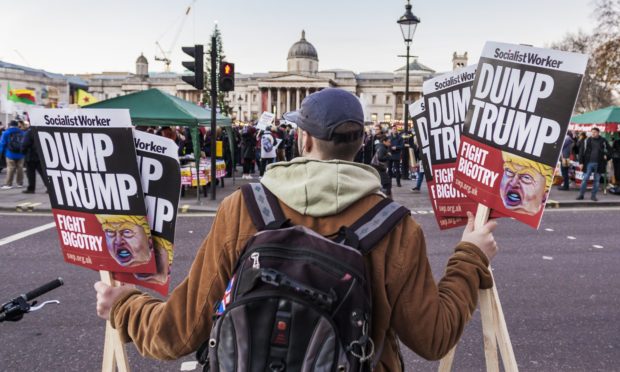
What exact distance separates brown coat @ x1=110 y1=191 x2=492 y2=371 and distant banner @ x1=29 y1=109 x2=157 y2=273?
0.57 meters

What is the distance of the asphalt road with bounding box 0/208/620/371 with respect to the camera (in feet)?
13.3

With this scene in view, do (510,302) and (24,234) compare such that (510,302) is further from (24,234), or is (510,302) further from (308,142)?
(24,234)

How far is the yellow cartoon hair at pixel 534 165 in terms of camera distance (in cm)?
238

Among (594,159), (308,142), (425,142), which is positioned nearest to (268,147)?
(594,159)

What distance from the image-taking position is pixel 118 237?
94.3 inches

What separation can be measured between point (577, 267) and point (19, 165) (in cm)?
1435

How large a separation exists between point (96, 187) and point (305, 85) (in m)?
101

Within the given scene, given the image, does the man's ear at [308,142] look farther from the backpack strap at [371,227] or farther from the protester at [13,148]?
the protester at [13,148]

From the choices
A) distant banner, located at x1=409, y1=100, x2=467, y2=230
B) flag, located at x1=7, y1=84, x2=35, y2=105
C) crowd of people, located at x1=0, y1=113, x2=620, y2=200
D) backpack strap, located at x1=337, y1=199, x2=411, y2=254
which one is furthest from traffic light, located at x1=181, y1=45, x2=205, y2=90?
flag, located at x1=7, y1=84, x2=35, y2=105

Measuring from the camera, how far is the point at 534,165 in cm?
243

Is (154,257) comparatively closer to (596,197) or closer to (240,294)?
(240,294)

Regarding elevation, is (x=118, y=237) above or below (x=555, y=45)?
below

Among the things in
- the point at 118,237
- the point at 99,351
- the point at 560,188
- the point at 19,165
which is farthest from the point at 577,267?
the point at 19,165

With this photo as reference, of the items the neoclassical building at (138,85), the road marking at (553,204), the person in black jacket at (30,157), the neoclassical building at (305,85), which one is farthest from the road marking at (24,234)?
the neoclassical building at (138,85)
